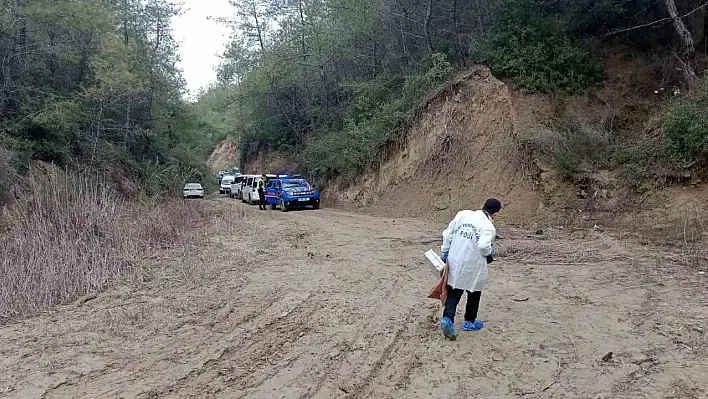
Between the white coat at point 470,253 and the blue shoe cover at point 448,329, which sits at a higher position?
the white coat at point 470,253

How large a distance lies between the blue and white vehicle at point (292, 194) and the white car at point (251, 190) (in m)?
3.76

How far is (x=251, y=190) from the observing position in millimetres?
32062

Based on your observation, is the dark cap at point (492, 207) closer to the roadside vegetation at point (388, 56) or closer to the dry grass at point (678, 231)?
the dry grass at point (678, 231)

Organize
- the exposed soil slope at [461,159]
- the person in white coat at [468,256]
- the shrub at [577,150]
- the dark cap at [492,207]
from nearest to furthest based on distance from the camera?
the person in white coat at [468,256] < the dark cap at [492,207] < the shrub at [577,150] < the exposed soil slope at [461,159]

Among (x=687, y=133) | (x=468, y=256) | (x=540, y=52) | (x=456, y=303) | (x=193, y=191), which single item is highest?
(x=540, y=52)

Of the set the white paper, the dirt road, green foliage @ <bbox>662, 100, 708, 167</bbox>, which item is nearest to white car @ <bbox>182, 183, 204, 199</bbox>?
the dirt road

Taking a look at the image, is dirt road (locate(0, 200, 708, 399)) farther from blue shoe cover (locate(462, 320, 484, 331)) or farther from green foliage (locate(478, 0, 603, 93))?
green foliage (locate(478, 0, 603, 93))

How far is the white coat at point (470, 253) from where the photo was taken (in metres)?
5.89

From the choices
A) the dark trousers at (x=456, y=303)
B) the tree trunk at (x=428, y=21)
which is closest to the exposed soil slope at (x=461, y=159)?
the tree trunk at (x=428, y=21)

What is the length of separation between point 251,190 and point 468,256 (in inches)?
1069

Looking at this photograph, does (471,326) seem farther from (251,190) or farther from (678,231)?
(251,190)

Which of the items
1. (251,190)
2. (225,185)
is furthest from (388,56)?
(225,185)

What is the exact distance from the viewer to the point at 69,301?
7.95 metres

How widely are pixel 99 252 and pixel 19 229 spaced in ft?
5.85
